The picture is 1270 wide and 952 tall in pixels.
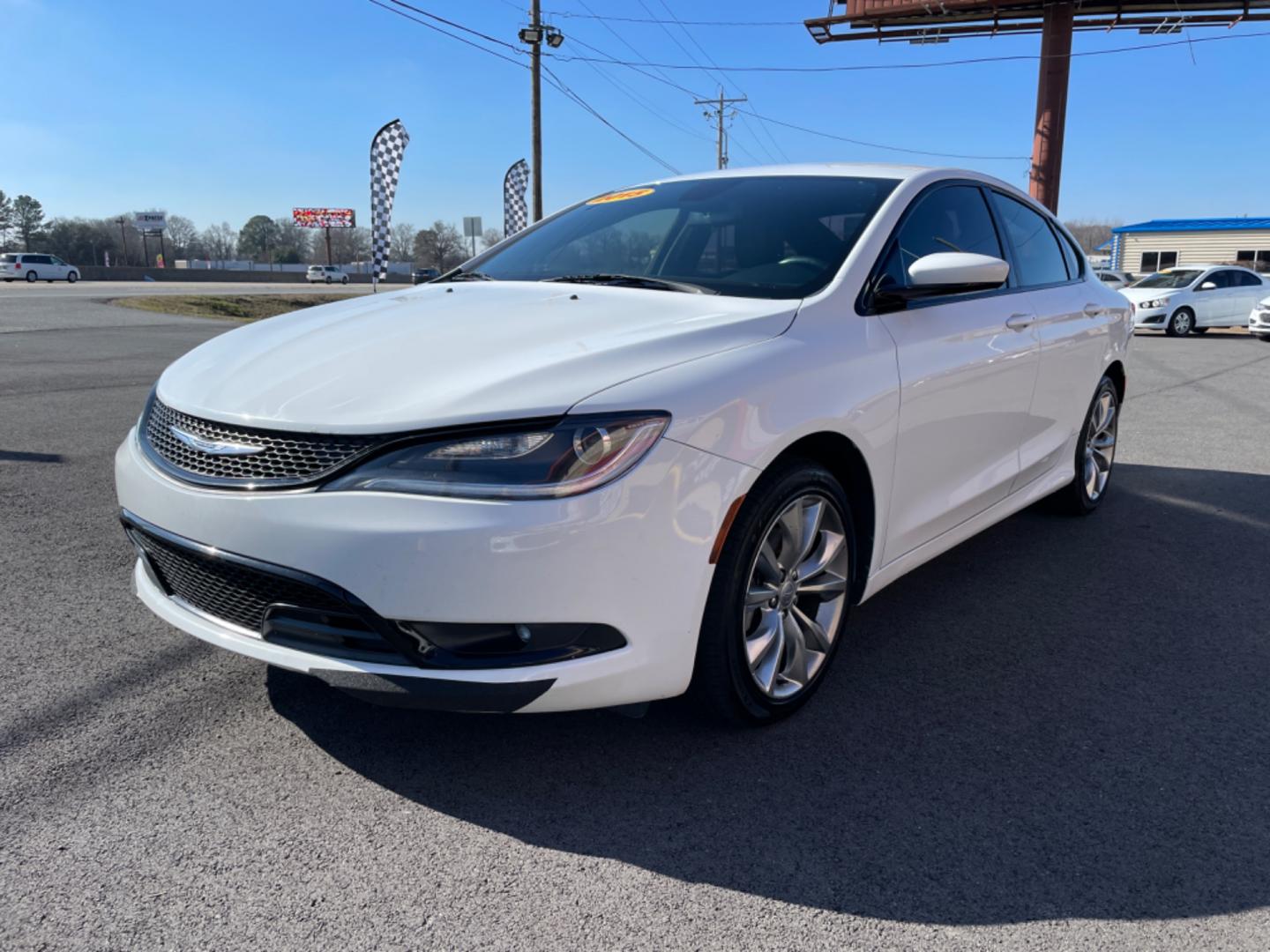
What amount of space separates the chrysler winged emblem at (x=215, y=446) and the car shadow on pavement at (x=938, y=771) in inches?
34.1

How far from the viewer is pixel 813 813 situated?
2369mm

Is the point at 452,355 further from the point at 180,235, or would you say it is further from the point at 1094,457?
the point at 180,235

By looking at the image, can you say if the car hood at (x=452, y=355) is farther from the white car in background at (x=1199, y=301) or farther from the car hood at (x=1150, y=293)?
the car hood at (x=1150, y=293)

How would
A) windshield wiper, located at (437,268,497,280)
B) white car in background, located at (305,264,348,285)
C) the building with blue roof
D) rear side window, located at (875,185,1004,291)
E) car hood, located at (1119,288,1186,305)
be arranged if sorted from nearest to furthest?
1. rear side window, located at (875,185,1004,291)
2. windshield wiper, located at (437,268,497,280)
3. car hood, located at (1119,288,1186,305)
4. the building with blue roof
5. white car in background, located at (305,264,348,285)

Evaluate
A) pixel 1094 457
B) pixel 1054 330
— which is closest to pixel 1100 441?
pixel 1094 457

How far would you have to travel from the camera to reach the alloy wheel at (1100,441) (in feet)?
16.7

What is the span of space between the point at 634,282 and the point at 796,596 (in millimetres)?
1254

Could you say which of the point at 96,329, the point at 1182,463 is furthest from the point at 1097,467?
the point at 96,329

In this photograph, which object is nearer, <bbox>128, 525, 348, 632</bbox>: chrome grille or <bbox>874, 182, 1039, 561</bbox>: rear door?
<bbox>128, 525, 348, 632</bbox>: chrome grille

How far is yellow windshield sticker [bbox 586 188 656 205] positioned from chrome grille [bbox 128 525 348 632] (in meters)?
2.39

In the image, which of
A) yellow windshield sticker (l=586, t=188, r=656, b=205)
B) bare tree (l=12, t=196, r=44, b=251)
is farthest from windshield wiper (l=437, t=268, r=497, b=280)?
bare tree (l=12, t=196, r=44, b=251)

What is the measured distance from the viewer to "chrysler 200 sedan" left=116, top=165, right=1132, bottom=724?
7.04ft

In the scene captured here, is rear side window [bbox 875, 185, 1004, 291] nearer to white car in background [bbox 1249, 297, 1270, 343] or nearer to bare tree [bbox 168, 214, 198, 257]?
white car in background [bbox 1249, 297, 1270, 343]

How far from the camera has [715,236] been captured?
3521 mm
